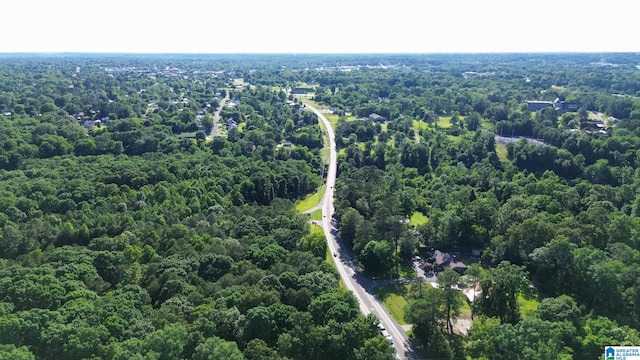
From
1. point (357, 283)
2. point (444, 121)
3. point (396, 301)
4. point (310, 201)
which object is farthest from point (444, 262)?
point (444, 121)

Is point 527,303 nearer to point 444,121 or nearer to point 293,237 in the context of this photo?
point 293,237

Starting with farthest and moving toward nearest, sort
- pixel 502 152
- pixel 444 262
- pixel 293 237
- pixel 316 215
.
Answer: pixel 502 152, pixel 316 215, pixel 293 237, pixel 444 262

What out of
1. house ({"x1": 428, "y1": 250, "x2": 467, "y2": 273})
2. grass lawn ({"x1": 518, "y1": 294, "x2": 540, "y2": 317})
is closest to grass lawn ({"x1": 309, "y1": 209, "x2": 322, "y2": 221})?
house ({"x1": 428, "y1": 250, "x2": 467, "y2": 273})

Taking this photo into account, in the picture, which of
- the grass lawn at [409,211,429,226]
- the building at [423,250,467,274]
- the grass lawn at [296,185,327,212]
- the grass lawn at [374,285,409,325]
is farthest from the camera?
the grass lawn at [296,185,327,212]

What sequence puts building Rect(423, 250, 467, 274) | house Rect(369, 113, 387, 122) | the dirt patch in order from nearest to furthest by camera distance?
1. the dirt patch
2. building Rect(423, 250, 467, 274)
3. house Rect(369, 113, 387, 122)

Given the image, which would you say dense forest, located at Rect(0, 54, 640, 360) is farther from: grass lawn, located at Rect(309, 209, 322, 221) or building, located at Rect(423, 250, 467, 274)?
grass lawn, located at Rect(309, 209, 322, 221)

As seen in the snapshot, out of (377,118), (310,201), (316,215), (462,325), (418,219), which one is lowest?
(418,219)
